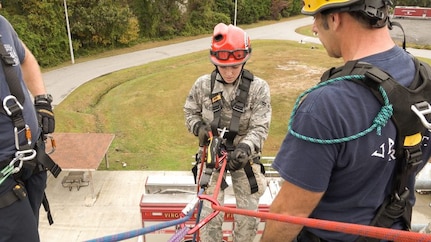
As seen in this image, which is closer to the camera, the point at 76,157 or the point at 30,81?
the point at 30,81

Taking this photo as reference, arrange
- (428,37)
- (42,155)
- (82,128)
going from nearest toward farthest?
(42,155) → (82,128) → (428,37)

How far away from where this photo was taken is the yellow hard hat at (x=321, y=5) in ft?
5.85

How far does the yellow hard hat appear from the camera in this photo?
5.85 ft

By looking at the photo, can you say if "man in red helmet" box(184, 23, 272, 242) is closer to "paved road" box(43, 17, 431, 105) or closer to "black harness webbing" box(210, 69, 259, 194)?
"black harness webbing" box(210, 69, 259, 194)

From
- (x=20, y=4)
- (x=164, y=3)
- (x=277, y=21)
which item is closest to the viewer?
(x=20, y=4)

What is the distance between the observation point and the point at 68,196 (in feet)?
27.8

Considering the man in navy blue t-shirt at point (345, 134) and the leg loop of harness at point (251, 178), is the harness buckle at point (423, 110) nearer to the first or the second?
the man in navy blue t-shirt at point (345, 134)

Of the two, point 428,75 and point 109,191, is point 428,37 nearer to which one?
point 109,191

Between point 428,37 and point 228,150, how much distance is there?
4512 centimetres

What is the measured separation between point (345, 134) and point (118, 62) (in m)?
27.2

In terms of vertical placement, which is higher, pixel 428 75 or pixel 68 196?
pixel 428 75

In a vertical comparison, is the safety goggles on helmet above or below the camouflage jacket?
above

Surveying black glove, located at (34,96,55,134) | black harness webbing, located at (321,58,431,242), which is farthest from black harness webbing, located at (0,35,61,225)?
black harness webbing, located at (321,58,431,242)

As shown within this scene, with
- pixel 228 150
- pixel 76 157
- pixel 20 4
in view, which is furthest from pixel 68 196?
pixel 20 4
